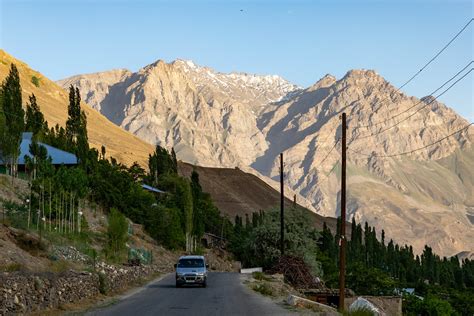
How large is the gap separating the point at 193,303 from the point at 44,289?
31.3 ft

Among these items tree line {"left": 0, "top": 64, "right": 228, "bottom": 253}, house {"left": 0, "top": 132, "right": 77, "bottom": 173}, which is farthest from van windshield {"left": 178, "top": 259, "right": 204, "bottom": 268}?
house {"left": 0, "top": 132, "right": 77, "bottom": 173}

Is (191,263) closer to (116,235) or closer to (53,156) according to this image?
(116,235)

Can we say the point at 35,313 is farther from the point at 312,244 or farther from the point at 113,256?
the point at 312,244

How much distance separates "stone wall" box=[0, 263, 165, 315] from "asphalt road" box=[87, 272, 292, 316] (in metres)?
1.45

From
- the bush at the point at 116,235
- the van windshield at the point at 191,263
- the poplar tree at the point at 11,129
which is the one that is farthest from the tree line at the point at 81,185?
the van windshield at the point at 191,263

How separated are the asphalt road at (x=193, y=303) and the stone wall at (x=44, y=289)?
4.76ft

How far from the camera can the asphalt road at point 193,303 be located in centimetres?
2989

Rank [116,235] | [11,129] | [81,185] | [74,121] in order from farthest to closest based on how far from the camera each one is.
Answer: [74,121], [11,129], [81,185], [116,235]

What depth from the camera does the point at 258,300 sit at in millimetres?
38125

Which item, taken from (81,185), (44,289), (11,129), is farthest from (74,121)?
(44,289)

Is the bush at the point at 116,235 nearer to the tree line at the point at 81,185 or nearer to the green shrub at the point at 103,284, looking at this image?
the tree line at the point at 81,185

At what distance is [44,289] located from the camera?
26234 millimetres

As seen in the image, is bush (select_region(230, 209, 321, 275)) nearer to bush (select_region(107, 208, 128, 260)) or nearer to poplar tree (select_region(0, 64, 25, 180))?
A: bush (select_region(107, 208, 128, 260))

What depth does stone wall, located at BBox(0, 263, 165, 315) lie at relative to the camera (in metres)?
23.3
